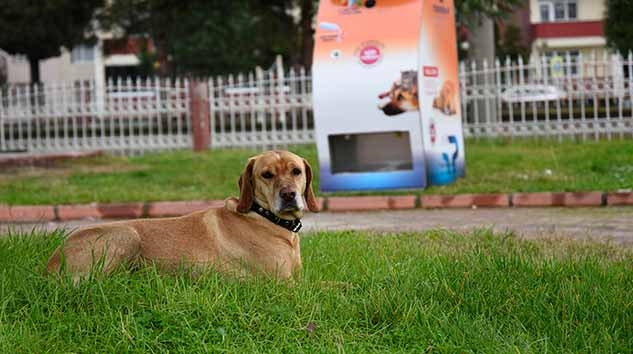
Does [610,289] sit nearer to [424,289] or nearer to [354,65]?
[424,289]

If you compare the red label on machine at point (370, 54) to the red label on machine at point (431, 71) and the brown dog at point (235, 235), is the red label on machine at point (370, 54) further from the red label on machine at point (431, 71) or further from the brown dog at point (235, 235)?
the brown dog at point (235, 235)

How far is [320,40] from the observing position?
36.8ft

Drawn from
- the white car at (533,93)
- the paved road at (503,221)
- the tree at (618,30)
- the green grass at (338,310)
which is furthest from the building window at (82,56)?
the green grass at (338,310)

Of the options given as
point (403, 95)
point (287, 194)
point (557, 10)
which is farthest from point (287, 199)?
point (557, 10)

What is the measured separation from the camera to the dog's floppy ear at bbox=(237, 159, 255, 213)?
5066 mm

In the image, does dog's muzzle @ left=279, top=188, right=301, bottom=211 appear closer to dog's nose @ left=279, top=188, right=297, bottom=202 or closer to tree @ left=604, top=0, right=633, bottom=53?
dog's nose @ left=279, top=188, right=297, bottom=202

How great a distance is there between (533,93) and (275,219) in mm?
13847

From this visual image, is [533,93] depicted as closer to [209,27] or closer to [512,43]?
[209,27]

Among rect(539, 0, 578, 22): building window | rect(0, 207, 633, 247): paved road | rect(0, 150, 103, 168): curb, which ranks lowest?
rect(0, 207, 633, 247): paved road

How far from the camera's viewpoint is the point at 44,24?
3338cm

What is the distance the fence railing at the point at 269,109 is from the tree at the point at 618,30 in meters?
12.1

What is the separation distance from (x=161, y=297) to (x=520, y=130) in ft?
46.7

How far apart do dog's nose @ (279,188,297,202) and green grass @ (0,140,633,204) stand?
5732 mm

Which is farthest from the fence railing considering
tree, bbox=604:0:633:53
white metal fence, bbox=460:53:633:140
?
tree, bbox=604:0:633:53
